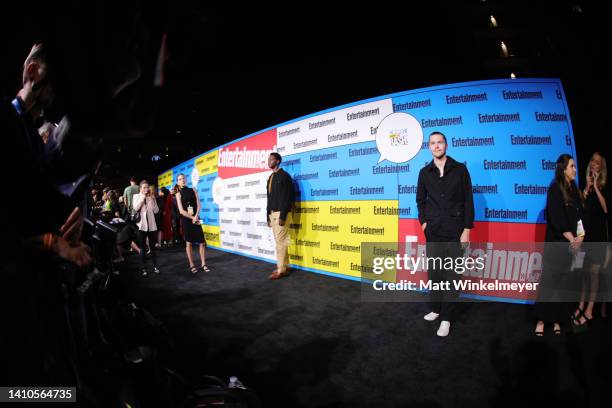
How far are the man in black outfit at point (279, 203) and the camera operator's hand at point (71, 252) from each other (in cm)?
402

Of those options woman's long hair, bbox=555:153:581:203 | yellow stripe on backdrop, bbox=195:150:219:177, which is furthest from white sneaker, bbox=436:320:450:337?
yellow stripe on backdrop, bbox=195:150:219:177

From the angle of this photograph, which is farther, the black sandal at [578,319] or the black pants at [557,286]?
the black sandal at [578,319]

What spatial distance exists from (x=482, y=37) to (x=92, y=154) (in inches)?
469

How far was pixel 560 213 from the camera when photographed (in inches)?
103

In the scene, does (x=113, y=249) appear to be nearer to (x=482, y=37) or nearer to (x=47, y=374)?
(x=47, y=374)

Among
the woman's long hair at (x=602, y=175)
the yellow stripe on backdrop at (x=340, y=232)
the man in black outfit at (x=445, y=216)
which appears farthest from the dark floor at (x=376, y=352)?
the woman's long hair at (x=602, y=175)

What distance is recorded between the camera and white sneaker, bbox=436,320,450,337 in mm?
2721

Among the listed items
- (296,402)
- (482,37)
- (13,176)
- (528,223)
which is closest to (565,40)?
(482,37)

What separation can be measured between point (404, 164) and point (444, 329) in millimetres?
2325

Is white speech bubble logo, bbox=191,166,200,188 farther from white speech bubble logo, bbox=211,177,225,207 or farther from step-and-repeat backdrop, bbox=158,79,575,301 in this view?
step-and-repeat backdrop, bbox=158,79,575,301

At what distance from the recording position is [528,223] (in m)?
3.39

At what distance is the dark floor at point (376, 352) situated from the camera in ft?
6.23

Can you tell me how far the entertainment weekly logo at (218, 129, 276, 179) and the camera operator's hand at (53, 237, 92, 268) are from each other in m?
5.24

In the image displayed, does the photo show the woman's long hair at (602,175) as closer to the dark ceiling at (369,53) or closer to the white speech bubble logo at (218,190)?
the dark ceiling at (369,53)
